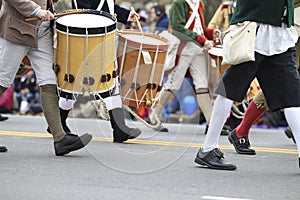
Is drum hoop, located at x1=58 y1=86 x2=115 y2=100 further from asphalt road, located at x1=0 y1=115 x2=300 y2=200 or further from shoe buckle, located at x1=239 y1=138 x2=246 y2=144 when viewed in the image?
shoe buckle, located at x1=239 y1=138 x2=246 y2=144

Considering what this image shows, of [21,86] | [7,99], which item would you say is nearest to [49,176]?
[7,99]

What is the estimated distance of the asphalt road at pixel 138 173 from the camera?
5.83 meters

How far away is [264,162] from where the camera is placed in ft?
25.2

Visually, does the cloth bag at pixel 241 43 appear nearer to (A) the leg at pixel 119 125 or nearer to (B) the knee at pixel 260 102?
(B) the knee at pixel 260 102

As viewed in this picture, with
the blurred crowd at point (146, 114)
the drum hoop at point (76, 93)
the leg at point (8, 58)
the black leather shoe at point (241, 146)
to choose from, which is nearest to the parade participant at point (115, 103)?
the drum hoop at point (76, 93)

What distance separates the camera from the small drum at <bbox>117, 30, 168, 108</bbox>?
8.21m

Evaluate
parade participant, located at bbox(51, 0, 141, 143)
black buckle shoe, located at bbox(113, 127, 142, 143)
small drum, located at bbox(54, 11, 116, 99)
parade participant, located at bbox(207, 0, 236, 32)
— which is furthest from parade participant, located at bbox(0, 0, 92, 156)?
parade participant, located at bbox(207, 0, 236, 32)

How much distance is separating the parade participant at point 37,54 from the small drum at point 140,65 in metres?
1.01

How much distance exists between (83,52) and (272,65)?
1654 millimetres

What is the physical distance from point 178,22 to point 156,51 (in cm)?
184

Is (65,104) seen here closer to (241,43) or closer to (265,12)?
(241,43)

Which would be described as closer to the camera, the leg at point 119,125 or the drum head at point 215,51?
the leg at point 119,125

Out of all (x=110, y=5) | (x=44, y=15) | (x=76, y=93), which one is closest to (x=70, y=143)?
(x=76, y=93)

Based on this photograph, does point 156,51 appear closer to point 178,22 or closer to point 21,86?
point 178,22
